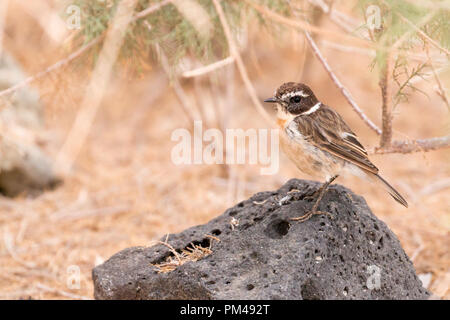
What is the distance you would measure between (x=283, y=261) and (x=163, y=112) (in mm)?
5420

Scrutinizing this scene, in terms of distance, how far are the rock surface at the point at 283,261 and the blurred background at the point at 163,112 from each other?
12.9 inches

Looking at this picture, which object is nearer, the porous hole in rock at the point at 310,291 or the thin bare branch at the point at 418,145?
the porous hole in rock at the point at 310,291

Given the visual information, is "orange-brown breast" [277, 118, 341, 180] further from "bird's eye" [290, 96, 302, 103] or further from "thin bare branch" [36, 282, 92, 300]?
"thin bare branch" [36, 282, 92, 300]

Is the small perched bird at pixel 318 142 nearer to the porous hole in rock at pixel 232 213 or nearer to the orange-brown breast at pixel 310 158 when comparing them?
the orange-brown breast at pixel 310 158

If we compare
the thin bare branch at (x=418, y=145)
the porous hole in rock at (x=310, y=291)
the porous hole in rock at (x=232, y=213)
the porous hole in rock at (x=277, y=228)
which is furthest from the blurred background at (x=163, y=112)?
the porous hole in rock at (x=310, y=291)

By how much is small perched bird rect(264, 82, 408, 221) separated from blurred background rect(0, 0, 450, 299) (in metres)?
0.14

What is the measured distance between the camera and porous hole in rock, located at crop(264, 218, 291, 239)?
117 inches

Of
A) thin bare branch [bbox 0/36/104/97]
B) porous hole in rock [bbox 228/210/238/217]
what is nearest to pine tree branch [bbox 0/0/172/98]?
thin bare branch [bbox 0/36/104/97]

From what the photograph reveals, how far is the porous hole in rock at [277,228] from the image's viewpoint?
9.73ft

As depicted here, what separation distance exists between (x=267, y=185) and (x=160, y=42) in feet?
9.31

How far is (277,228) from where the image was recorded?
9.83 ft
